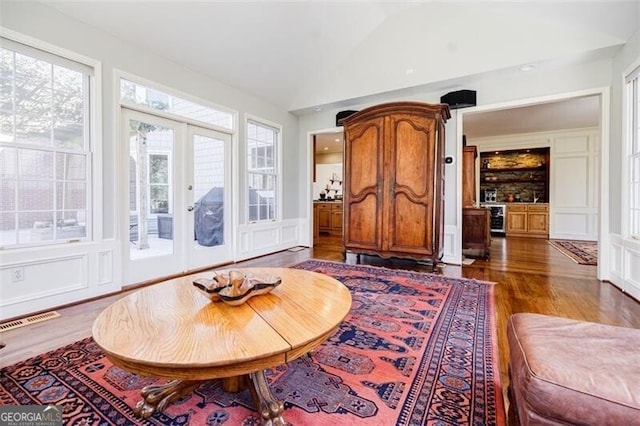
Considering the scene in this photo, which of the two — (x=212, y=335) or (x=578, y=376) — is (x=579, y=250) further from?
(x=212, y=335)

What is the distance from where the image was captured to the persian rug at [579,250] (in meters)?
4.68

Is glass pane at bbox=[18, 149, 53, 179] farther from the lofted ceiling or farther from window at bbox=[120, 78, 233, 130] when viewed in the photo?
the lofted ceiling

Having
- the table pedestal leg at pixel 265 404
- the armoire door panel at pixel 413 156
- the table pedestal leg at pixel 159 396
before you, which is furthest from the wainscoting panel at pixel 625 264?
the table pedestal leg at pixel 159 396

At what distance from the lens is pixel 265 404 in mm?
1239

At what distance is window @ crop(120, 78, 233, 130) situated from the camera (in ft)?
10.7

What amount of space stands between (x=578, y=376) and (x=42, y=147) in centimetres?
376

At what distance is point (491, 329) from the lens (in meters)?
2.15

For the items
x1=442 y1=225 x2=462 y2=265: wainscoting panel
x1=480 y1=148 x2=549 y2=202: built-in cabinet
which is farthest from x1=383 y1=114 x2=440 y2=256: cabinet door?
x1=480 y1=148 x2=549 y2=202: built-in cabinet

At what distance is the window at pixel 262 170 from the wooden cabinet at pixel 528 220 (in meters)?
6.22

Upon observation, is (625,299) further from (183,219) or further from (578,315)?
(183,219)

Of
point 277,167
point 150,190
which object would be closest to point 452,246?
point 277,167

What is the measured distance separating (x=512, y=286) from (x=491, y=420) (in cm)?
245

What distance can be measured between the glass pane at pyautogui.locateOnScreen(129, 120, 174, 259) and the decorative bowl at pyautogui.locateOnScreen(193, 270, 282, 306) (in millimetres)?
2304

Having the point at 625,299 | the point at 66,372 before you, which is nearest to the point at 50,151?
the point at 66,372
